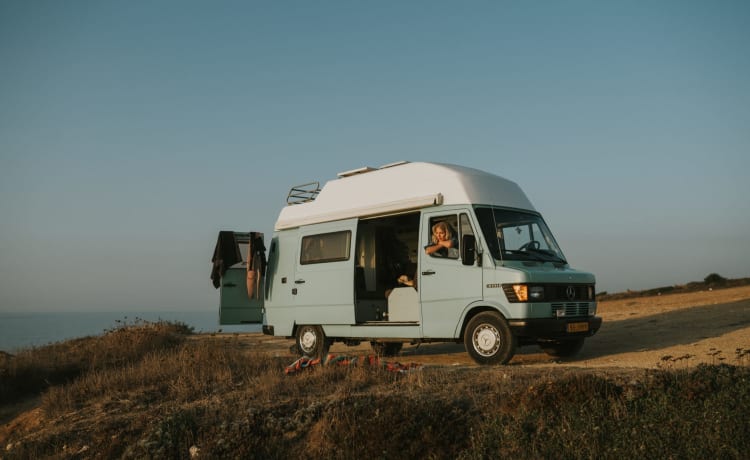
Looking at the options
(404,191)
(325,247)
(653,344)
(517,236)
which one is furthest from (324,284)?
(653,344)

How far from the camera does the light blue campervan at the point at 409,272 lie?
407 inches

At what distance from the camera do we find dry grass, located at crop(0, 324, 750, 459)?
6.00 metres

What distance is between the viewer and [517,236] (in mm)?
11070

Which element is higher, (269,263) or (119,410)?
(269,263)

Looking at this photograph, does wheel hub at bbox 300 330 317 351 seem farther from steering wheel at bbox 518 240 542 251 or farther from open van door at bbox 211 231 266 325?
steering wheel at bbox 518 240 542 251

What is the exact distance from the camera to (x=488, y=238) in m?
10.6

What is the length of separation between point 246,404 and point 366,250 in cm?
639

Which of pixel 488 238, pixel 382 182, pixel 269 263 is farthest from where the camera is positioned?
pixel 269 263

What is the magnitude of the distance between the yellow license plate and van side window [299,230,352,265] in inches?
176

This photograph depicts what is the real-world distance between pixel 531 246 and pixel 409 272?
3.54 metres

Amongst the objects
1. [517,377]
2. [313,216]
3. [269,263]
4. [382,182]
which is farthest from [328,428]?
[269,263]

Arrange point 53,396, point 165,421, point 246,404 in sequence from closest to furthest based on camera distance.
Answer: point 165,421 → point 246,404 → point 53,396

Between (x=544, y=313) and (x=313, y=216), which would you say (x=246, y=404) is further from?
(x=313, y=216)

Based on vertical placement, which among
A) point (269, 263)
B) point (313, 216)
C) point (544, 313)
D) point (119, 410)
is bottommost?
point (119, 410)
